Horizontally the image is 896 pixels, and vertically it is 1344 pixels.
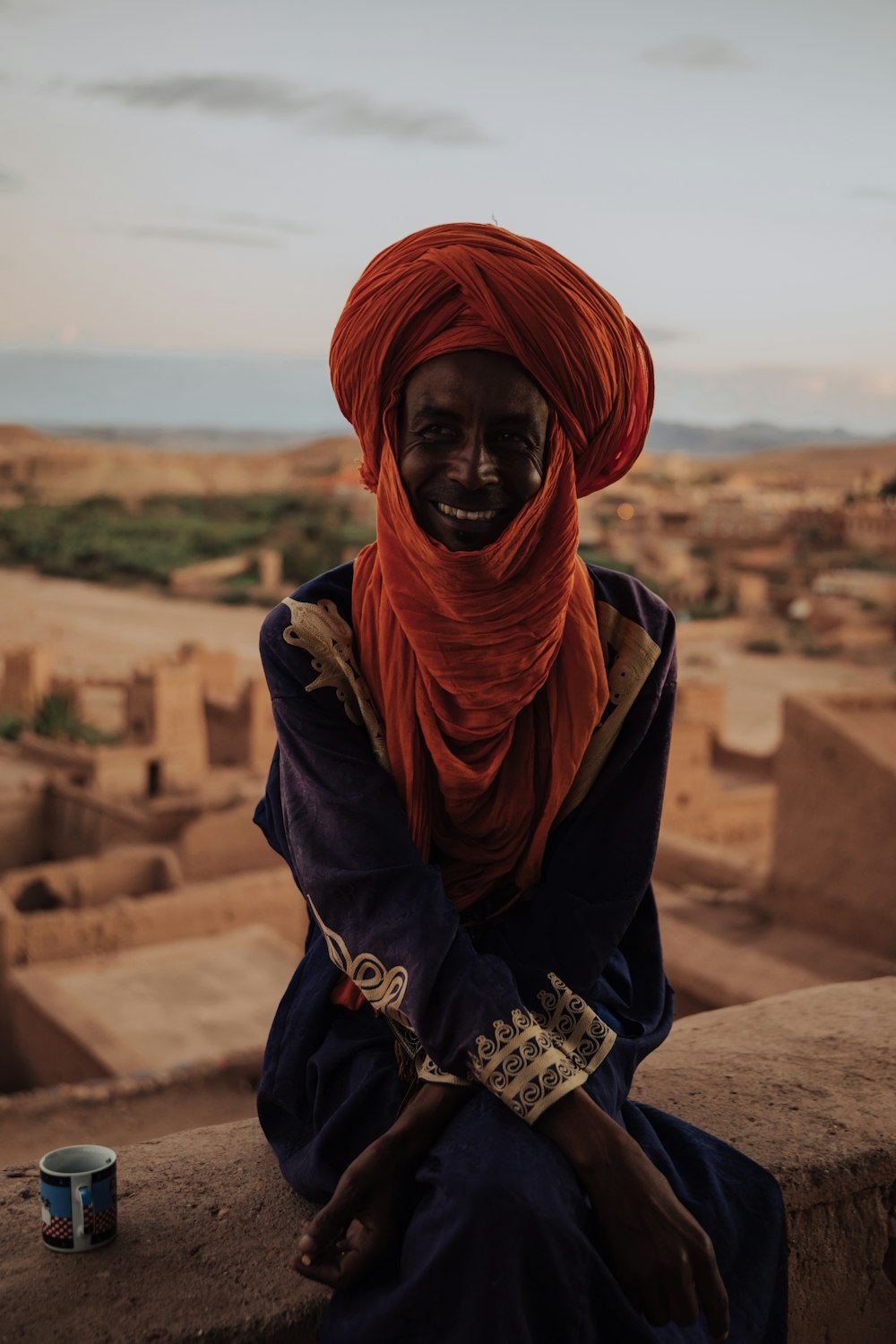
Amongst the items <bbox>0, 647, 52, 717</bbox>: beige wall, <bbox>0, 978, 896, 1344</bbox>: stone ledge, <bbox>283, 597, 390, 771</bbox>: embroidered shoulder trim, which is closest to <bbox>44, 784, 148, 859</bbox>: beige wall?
<bbox>0, 647, 52, 717</bbox>: beige wall

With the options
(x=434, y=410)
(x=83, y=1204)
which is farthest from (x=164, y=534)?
(x=83, y=1204)

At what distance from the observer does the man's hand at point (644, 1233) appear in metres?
1.68

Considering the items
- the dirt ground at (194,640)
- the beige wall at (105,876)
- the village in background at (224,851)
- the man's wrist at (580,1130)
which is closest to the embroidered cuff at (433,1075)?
the man's wrist at (580,1130)

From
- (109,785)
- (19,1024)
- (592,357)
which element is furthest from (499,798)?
(109,785)

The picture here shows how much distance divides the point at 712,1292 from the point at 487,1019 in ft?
1.44

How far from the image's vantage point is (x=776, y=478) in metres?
66.8

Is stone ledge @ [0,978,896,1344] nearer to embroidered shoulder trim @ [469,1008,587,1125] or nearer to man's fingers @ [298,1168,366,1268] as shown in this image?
man's fingers @ [298,1168,366,1268]

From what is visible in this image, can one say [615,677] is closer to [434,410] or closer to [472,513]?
[472,513]

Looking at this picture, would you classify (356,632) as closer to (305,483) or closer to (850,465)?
(305,483)

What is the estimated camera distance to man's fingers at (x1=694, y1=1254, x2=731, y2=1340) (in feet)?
5.60

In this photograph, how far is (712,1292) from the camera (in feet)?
5.64

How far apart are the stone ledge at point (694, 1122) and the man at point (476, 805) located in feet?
0.35

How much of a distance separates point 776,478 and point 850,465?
8.41 m

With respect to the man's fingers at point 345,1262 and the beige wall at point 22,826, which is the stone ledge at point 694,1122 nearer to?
the man's fingers at point 345,1262
